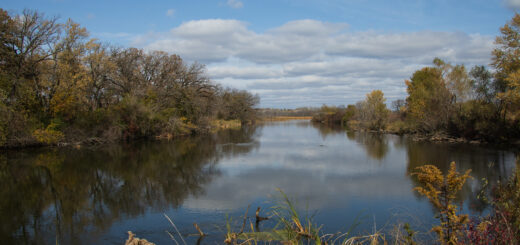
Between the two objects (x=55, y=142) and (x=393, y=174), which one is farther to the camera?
(x=55, y=142)

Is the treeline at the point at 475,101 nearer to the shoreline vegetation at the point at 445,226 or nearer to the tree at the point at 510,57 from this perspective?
the tree at the point at 510,57

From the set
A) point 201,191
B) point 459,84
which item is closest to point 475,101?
point 459,84

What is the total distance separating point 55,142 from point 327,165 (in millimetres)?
16069

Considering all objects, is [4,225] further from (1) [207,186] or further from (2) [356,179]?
(2) [356,179]

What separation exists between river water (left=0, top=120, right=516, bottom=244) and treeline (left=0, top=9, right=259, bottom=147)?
134 inches

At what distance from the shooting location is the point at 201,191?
10117 mm

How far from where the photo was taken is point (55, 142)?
20.5 metres

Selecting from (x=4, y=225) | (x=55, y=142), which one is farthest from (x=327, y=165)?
(x=55, y=142)

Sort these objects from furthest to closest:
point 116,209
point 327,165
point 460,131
A: 1. point 460,131
2. point 327,165
3. point 116,209

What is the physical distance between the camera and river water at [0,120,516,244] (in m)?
7.11

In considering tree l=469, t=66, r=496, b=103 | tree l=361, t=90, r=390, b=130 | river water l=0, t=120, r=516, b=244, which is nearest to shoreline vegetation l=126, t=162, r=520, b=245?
river water l=0, t=120, r=516, b=244

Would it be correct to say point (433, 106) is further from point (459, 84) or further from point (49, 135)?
point (49, 135)

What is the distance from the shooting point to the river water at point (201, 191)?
7.11m

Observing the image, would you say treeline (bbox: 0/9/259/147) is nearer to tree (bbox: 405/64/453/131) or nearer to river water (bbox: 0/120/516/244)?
river water (bbox: 0/120/516/244)
